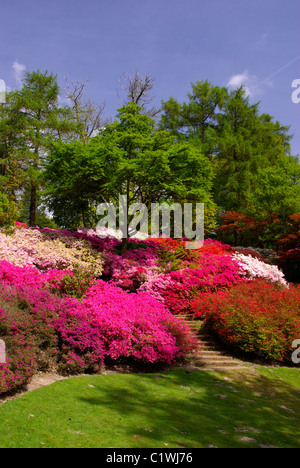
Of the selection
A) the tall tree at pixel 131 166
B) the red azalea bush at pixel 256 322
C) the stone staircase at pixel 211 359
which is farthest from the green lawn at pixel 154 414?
the tall tree at pixel 131 166

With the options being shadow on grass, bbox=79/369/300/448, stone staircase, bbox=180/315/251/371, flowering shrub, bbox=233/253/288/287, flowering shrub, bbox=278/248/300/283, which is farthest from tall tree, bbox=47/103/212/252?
shadow on grass, bbox=79/369/300/448

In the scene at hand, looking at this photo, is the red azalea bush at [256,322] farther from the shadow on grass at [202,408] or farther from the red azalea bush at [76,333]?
the red azalea bush at [76,333]

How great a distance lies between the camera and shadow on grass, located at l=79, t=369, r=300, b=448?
3.75m

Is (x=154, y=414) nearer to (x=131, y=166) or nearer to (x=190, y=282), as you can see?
(x=190, y=282)

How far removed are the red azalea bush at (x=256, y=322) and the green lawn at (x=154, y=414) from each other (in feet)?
3.88

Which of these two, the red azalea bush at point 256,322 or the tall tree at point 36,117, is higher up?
the tall tree at point 36,117

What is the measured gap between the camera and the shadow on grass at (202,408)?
3754 millimetres

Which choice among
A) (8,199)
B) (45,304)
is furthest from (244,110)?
(45,304)

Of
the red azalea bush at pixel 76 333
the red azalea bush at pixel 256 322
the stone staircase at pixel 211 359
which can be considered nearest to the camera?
the red azalea bush at pixel 76 333

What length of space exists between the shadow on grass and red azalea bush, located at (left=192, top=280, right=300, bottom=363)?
92 cm

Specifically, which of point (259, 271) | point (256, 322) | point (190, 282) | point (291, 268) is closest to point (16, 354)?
point (256, 322)

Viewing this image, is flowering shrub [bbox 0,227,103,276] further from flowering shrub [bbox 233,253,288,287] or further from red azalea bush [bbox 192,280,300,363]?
flowering shrub [bbox 233,253,288,287]

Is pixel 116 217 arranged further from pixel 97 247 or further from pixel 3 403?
pixel 3 403

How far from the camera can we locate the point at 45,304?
6215 millimetres
